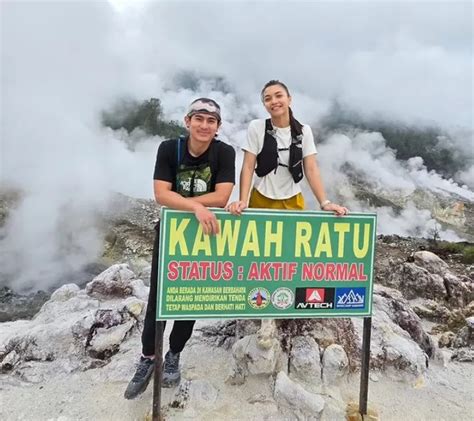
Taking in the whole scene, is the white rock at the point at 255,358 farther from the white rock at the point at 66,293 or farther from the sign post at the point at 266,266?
the white rock at the point at 66,293

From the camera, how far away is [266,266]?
2924 millimetres

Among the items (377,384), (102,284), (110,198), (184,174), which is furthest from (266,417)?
(110,198)

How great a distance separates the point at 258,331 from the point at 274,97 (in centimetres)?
209

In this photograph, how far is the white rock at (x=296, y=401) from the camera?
3252mm

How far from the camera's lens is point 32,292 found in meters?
11.6

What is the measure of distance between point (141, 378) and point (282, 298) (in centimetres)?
129

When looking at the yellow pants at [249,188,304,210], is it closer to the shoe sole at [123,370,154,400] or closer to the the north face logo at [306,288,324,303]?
the the north face logo at [306,288,324,303]

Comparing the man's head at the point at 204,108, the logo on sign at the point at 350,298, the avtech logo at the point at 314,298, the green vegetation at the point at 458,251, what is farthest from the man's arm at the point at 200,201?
the green vegetation at the point at 458,251

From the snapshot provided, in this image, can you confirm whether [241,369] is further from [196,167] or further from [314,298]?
[196,167]

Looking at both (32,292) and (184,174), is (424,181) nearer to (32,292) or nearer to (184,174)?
(32,292)

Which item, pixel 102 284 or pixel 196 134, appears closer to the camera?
pixel 196 134

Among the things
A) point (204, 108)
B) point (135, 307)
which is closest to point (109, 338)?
point (135, 307)

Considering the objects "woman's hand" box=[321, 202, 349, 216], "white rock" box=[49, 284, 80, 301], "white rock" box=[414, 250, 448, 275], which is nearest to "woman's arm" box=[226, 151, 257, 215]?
"woman's hand" box=[321, 202, 349, 216]

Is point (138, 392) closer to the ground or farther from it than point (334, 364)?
closer to the ground
